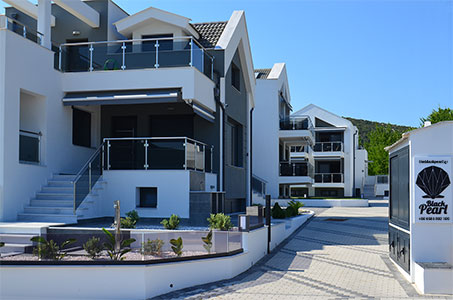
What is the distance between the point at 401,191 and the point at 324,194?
147 feet

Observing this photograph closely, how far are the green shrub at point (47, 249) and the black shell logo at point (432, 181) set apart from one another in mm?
7100

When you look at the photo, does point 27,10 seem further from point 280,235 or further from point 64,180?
point 280,235

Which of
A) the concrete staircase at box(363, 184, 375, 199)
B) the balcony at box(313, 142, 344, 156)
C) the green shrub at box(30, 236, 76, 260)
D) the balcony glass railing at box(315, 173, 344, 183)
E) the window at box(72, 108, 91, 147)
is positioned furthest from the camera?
the concrete staircase at box(363, 184, 375, 199)

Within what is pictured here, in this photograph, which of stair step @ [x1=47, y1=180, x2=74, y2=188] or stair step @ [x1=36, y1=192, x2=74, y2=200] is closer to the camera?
stair step @ [x1=36, y1=192, x2=74, y2=200]

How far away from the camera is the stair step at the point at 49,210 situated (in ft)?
48.4

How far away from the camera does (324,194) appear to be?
183 ft

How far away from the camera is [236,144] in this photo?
24.0 metres

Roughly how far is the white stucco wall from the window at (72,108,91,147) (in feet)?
1.72

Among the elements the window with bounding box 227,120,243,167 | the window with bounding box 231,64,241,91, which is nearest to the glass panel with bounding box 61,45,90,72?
the window with bounding box 231,64,241,91

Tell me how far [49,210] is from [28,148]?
85.1 inches

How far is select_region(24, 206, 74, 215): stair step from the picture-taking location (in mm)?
14750

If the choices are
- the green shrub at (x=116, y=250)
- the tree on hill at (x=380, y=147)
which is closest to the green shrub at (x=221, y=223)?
the green shrub at (x=116, y=250)

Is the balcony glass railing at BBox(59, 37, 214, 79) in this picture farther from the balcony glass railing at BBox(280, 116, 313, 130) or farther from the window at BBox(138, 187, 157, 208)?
the balcony glass railing at BBox(280, 116, 313, 130)

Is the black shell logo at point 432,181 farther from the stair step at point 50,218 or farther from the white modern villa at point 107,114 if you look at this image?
the stair step at point 50,218
